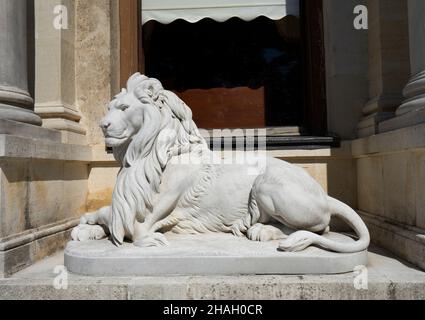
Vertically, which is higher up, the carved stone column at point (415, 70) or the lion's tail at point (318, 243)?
the carved stone column at point (415, 70)

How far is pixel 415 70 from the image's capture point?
3725 mm

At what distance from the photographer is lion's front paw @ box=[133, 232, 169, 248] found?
313cm

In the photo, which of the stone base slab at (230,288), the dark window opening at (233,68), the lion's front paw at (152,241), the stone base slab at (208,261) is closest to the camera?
the stone base slab at (230,288)

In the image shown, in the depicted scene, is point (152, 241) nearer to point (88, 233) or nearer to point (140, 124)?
point (88, 233)

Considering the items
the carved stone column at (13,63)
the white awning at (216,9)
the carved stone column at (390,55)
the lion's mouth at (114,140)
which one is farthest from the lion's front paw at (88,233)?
the white awning at (216,9)

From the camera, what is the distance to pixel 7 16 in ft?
12.3

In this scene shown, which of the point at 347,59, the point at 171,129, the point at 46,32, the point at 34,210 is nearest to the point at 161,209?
the point at 171,129

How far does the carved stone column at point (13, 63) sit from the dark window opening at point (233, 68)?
2.12 metres

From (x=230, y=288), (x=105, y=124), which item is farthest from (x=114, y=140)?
(x=230, y=288)

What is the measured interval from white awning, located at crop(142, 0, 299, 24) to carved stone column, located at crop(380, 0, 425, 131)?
2.01 m

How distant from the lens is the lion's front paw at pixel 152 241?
313 centimetres

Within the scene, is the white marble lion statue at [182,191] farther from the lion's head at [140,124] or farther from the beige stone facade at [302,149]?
the beige stone facade at [302,149]

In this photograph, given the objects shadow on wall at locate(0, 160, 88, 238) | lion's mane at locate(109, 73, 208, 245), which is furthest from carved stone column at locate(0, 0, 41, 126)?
lion's mane at locate(109, 73, 208, 245)

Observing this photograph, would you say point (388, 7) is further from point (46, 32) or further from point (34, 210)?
point (34, 210)
